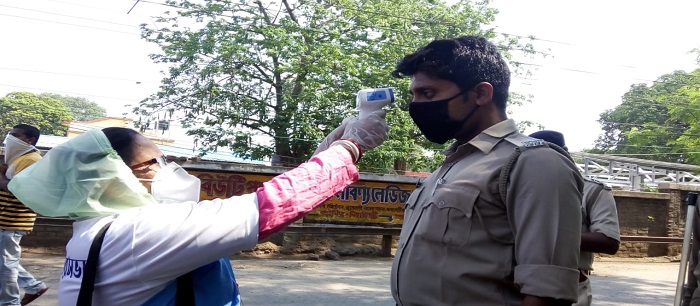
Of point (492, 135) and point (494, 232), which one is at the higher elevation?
point (492, 135)

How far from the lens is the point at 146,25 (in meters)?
17.6

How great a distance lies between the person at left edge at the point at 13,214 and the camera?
5641 mm

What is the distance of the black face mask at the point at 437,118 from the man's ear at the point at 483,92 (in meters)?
0.03

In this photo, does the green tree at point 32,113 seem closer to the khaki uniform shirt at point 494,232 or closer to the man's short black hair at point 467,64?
the man's short black hair at point 467,64

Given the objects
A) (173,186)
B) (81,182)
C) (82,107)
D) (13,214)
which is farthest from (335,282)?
(82,107)

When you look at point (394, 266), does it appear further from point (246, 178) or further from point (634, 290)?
point (246, 178)

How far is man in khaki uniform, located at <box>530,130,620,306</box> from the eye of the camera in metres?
3.29

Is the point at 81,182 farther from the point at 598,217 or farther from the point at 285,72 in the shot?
the point at 285,72

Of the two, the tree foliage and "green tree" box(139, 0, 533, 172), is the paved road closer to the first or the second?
"green tree" box(139, 0, 533, 172)

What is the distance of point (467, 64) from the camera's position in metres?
2.08

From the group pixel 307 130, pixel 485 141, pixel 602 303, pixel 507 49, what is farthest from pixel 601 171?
pixel 485 141

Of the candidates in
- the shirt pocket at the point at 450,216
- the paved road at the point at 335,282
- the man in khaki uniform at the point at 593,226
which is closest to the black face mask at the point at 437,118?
the shirt pocket at the point at 450,216

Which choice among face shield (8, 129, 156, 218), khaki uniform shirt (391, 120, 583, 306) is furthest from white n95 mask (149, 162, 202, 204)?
khaki uniform shirt (391, 120, 583, 306)

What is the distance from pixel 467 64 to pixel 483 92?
0.11m
